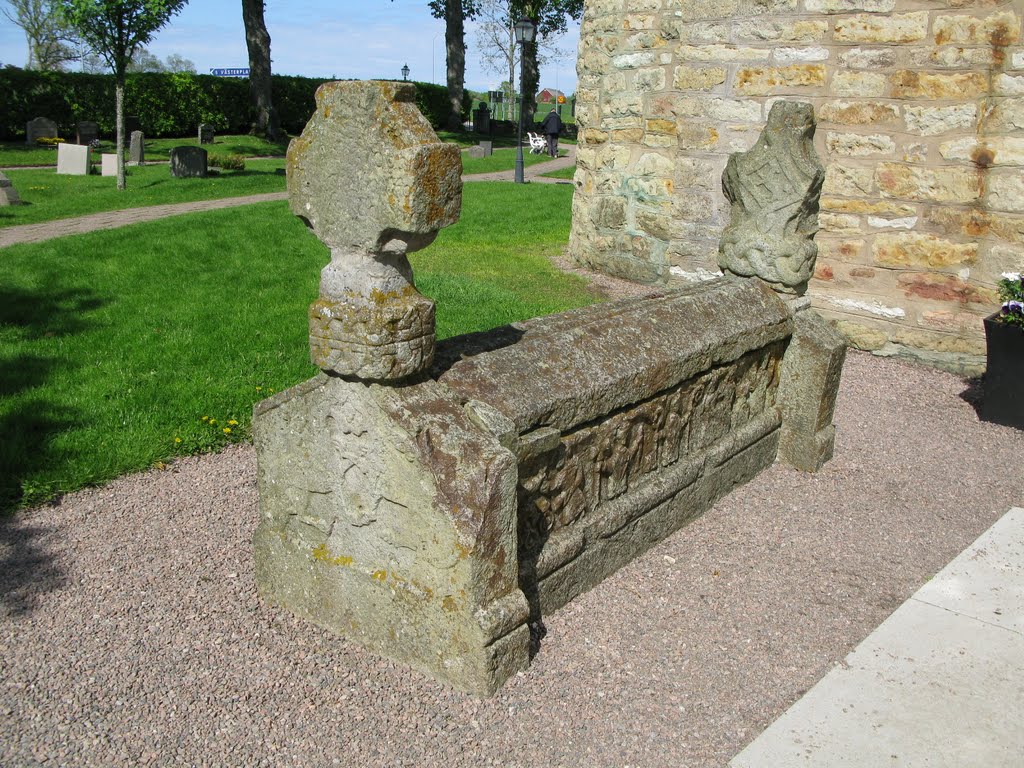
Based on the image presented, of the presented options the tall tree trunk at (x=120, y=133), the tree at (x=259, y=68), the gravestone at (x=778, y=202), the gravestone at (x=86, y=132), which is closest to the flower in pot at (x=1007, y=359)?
the gravestone at (x=778, y=202)

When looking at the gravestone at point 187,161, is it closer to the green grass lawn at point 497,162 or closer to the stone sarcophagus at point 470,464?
the green grass lawn at point 497,162

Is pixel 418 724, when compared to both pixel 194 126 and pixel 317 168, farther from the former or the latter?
pixel 194 126

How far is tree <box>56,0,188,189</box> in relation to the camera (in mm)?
15000

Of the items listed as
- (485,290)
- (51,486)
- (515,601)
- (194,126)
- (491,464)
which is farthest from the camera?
(194,126)

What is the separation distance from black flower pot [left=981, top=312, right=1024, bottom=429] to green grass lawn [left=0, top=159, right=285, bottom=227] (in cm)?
1264

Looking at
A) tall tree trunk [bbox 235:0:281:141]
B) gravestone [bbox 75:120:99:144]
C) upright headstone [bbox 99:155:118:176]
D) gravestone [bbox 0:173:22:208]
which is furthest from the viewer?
tall tree trunk [bbox 235:0:281:141]

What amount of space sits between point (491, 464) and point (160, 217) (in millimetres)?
12032

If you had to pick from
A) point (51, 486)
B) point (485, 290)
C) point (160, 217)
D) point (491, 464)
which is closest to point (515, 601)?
point (491, 464)

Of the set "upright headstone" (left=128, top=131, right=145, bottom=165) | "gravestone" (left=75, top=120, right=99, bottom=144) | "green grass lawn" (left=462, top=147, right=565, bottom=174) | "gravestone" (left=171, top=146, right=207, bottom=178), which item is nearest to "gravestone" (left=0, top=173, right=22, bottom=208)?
"gravestone" (left=171, top=146, right=207, bottom=178)

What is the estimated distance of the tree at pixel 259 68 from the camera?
25875 mm

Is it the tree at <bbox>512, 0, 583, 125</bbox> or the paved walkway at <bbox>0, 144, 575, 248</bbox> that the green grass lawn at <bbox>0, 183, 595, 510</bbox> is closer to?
the paved walkway at <bbox>0, 144, 575, 248</bbox>

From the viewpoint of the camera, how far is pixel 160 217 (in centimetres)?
1338

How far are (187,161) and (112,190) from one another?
95.9 inches

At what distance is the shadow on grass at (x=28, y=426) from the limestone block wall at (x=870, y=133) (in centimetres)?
596
